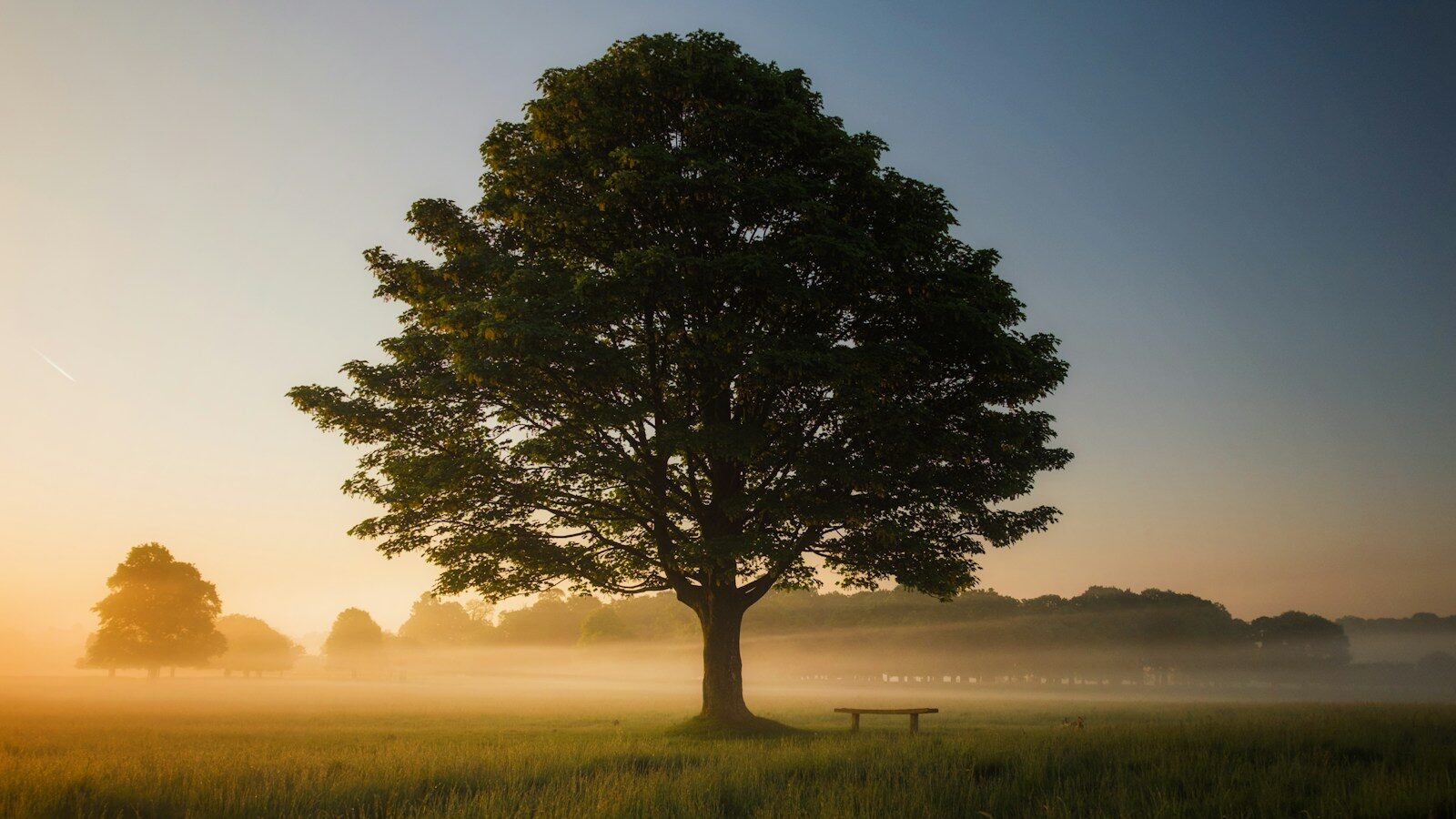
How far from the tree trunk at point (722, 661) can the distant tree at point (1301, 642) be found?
508 ft

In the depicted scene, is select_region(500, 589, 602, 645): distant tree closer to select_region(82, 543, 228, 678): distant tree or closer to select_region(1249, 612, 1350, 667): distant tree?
select_region(82, 543, 228, 678): distant tree

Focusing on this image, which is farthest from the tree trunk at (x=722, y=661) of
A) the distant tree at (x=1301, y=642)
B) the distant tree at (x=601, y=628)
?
the distant tree at (x=1301, y=642)

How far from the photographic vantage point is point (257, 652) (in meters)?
126

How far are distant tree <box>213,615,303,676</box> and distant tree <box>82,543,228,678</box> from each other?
131 feet

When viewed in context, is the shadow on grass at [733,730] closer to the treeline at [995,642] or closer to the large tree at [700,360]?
the large tree at [700,360]

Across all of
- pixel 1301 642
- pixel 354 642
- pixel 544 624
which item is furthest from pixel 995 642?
pixel 354 642

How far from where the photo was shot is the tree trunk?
72.1 ft

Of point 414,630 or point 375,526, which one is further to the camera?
point 414,630

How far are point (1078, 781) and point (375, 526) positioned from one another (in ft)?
62.4

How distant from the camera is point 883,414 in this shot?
751 inches

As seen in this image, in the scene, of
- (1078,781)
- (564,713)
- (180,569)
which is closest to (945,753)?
(1078,781)

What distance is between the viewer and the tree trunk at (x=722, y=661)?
72.1 feet

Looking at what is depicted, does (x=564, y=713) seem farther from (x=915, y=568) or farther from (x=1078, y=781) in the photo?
(x=1078, y=781)

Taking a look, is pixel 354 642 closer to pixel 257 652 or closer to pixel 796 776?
pixel 257 652
